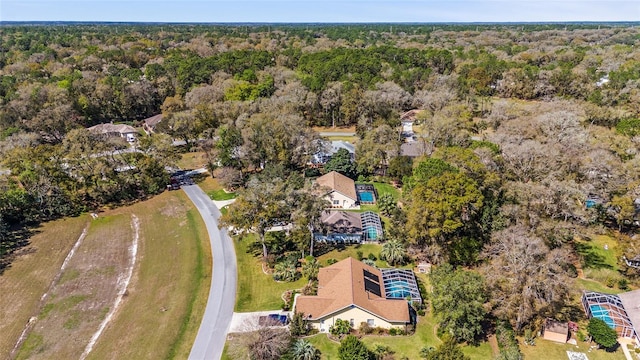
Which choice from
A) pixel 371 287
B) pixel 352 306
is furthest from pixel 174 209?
pixel 352 306

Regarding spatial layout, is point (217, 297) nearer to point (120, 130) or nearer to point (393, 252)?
point (393, 252)

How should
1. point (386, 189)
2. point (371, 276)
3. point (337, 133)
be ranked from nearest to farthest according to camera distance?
point (371, 276), point (386, 189), point (337, 133)

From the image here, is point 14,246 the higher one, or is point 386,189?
point 386,189

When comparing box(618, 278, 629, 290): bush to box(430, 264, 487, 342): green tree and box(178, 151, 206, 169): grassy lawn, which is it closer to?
box(430, 264, 487, 342): green tree

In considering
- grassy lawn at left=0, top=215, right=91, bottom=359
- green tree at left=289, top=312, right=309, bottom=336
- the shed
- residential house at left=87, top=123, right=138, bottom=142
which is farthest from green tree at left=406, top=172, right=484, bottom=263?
residential house at left=87, top=123, right=138, bottom=142

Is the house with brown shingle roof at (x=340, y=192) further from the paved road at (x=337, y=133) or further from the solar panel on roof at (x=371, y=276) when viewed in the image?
the paved road at (x=337, y=133)

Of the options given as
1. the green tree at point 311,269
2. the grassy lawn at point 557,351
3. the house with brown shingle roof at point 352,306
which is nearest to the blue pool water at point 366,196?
the green tree at point 311,269
